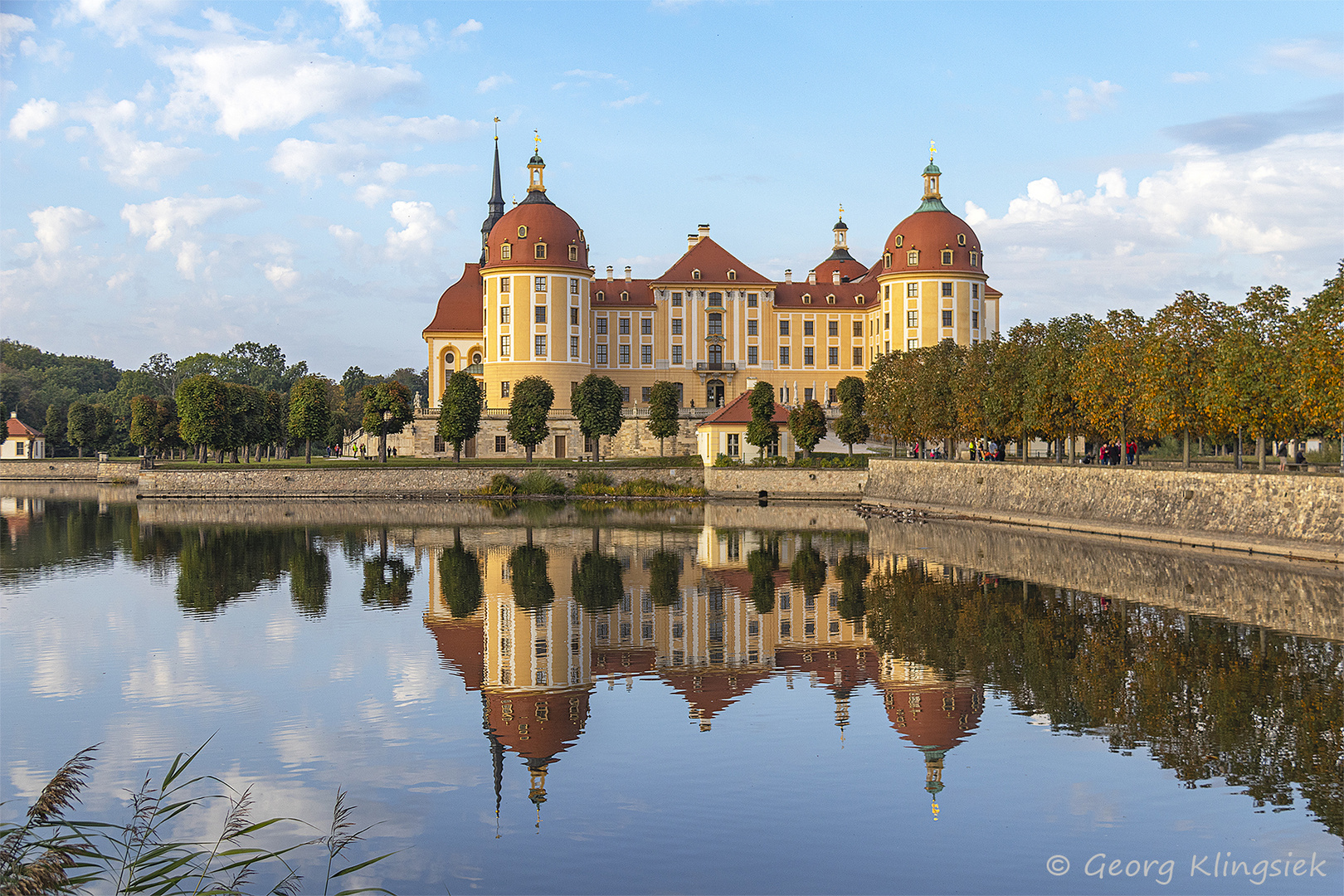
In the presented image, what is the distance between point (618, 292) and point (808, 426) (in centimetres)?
Answer: 2550

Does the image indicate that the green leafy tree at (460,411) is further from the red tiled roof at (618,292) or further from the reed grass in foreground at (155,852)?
the reed grass in foreground at (155,852)

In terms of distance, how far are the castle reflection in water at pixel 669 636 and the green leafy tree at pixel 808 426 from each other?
80.2 ft

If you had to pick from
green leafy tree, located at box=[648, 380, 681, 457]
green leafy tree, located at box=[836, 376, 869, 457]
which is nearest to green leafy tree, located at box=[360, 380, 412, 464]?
green leafy tree, located at box=[648, 380, 681, 457]

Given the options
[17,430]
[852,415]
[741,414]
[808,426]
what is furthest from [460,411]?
[17,430]

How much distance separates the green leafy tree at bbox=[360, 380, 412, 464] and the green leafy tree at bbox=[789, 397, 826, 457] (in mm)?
23151

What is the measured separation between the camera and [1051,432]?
45.2 m

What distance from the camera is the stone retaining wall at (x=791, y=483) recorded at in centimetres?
5903

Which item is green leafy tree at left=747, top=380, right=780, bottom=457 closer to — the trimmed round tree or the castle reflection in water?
the trimmed round tree

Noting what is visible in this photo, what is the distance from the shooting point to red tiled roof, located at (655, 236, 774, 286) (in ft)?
266

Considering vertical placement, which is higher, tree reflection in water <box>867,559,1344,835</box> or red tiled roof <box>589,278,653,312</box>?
red tiled roof <box>589,278,653,312</box>

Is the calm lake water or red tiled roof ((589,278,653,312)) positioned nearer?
the calm lake water

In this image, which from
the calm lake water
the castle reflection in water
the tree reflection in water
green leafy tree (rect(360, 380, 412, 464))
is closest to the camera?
the calm lake water

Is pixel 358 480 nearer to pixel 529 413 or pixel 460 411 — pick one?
pixel 460 411

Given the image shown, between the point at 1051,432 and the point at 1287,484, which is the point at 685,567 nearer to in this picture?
the point at 1287,484
